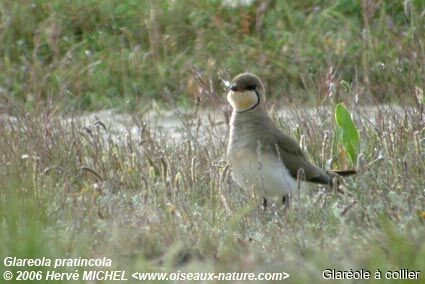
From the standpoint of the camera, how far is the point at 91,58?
382 inches

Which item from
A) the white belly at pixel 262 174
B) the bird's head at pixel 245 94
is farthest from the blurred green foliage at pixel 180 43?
the white belly at pixel 262 174

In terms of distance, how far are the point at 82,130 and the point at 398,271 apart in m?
3.38

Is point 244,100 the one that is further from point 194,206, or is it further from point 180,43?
point 180,43

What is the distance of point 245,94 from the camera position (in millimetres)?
6000

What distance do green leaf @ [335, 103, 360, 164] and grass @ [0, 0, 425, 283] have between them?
0.07 metres

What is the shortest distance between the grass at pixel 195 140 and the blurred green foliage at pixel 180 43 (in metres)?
0.02

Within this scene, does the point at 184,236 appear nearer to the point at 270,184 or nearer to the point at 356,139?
the point at 270,184

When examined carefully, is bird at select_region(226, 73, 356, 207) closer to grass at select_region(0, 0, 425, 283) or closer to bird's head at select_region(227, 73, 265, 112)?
bird's head at select_region(227, 73, 265, 112)

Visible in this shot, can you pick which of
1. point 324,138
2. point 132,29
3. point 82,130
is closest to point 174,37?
point 132,29

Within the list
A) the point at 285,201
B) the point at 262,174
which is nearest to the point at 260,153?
the point at 262,174

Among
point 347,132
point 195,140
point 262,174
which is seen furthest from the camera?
point 195,140

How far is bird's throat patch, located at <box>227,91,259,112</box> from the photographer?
599 centimetres

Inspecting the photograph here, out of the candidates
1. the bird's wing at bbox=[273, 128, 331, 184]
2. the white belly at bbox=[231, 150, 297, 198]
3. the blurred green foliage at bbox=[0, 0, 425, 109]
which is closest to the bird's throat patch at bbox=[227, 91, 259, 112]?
the bird's wing at bbox=[273, 128, 331, 184]

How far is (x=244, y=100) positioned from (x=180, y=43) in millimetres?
4152
